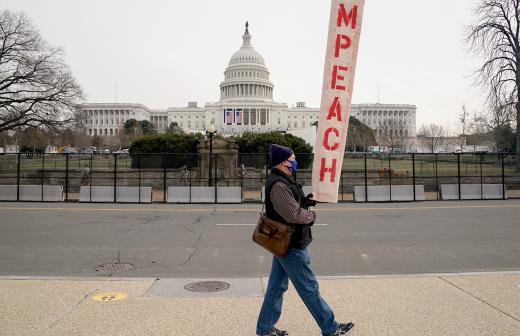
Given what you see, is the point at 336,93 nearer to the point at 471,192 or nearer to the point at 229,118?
the point at 471,192

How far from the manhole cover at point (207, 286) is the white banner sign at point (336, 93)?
107 inches

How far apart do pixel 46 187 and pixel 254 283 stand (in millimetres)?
17702

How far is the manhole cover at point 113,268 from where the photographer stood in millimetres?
7988

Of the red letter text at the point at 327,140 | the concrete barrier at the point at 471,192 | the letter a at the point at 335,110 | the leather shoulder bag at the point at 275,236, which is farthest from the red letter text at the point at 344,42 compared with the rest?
the concrete barrier at the point at 471,192

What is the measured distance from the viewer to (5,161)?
85.9ft

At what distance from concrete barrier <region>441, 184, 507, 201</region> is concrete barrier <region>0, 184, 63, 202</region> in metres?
18.0

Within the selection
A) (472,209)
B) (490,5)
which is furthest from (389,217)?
(490,5)

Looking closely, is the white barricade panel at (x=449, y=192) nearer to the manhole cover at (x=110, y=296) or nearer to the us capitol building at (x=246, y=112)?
the manhole cover at (x=110, y=296)

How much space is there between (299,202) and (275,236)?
0.42 meters

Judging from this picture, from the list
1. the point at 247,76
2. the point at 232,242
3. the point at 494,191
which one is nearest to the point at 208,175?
the point at 494,191

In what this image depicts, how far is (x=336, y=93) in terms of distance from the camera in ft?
14.4

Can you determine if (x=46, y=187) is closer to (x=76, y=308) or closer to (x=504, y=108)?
(x=76, y=308)

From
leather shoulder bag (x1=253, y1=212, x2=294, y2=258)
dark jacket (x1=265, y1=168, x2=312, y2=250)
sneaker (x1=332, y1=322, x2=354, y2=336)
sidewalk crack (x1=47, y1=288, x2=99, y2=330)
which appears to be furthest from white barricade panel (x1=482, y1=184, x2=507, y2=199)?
leather shoulder bag (x1=253, y1=212, x2=294, y2=258)

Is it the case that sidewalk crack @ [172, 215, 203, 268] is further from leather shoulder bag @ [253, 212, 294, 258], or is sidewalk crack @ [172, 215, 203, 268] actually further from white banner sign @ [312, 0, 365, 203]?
white banner sign @ [312, 0, 365, 203]
